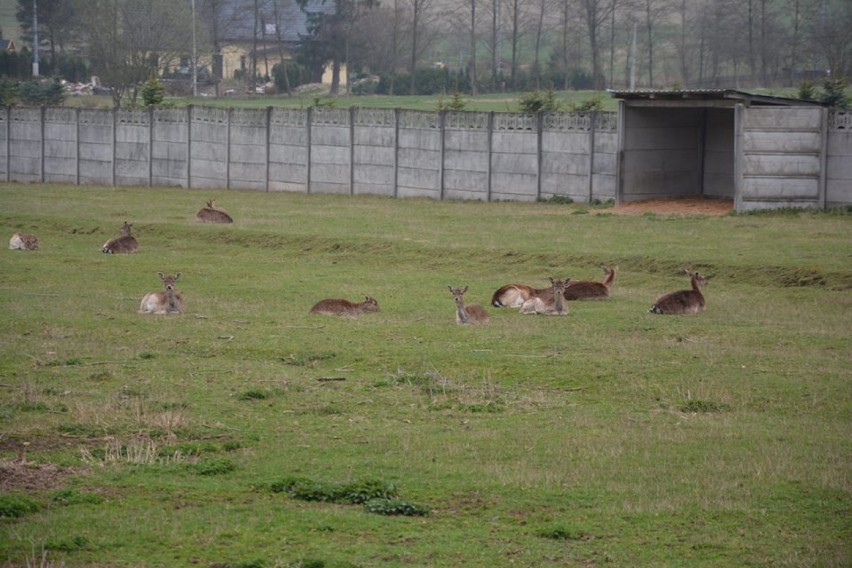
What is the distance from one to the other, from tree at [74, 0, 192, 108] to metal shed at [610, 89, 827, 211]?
33789 millimetres

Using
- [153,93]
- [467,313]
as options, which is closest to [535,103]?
[153,93]

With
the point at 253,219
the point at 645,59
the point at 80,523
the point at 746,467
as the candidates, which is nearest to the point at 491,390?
the point at 746,467

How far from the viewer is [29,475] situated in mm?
10047

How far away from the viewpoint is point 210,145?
42.7 m

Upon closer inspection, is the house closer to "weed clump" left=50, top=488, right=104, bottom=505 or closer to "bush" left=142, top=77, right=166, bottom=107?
"bush" left=142, top=77, right=166, bottom=107

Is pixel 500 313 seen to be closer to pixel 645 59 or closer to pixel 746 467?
pixel 746 467

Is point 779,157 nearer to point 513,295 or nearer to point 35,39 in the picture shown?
point 513,295

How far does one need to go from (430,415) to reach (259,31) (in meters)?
79.4

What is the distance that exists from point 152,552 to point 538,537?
2.54m

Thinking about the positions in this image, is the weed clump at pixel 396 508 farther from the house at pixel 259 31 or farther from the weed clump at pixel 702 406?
the house at pixel 259 31

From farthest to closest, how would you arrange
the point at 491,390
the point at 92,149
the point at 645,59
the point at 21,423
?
the point at 645,59, the point at 92,149, the point at 491,390, the point at 21,423

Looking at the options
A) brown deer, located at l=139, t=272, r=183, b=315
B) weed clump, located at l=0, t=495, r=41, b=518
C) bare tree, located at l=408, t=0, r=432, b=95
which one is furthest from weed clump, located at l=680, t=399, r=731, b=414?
bare tree, located at l=408, t=0, r=432, b=95

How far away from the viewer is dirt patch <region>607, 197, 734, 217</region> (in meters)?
30.8

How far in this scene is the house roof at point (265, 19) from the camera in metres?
86.6
